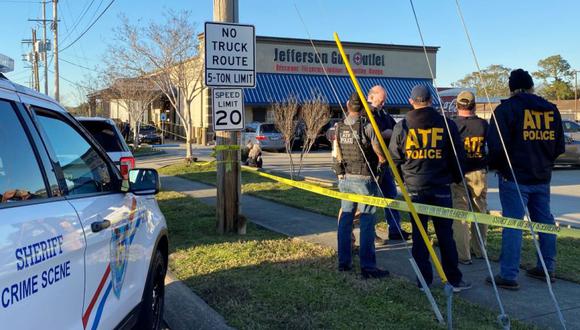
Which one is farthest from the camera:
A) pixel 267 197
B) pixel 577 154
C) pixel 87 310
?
pixel 577 154

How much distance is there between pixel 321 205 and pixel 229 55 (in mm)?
3787

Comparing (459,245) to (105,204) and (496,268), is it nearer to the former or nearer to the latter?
(496,268)

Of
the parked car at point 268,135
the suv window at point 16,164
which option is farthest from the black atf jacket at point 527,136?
the parked car at point 268,135

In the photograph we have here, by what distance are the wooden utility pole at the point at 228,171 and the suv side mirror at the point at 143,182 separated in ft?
12.2

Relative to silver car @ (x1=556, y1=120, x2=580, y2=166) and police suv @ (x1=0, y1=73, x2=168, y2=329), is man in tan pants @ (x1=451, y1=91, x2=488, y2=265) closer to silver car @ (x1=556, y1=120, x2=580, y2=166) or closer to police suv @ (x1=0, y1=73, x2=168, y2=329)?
police suv @ (x1=0, y1=73, x2=168, y2=329)

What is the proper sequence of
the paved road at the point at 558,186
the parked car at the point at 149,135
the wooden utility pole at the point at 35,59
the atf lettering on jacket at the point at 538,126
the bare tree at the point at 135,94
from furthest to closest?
1. the wooden utility pole at the point at 35,59
2. the parked car at the point at 149,135
3. the bare tree at the point at 135,94
4. the paved road at the point at 558,186
5. the atf lettering on jacket at the point at 538,126

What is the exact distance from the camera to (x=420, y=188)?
192 inches

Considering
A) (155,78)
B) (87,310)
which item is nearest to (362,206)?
(87,310)

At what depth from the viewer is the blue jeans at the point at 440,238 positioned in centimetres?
487

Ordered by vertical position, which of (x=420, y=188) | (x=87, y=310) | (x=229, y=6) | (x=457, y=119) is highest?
(x=229, y=6)

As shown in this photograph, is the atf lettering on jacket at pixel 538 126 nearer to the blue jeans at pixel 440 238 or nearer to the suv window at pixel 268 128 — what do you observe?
the blue jeans at pixel 440 238

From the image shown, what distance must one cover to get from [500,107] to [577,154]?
1449 cm

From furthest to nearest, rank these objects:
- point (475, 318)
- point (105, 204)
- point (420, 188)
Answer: point (420, 188), point (475, 318), point (105, 204)

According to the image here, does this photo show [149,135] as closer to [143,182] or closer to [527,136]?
[527,136]
